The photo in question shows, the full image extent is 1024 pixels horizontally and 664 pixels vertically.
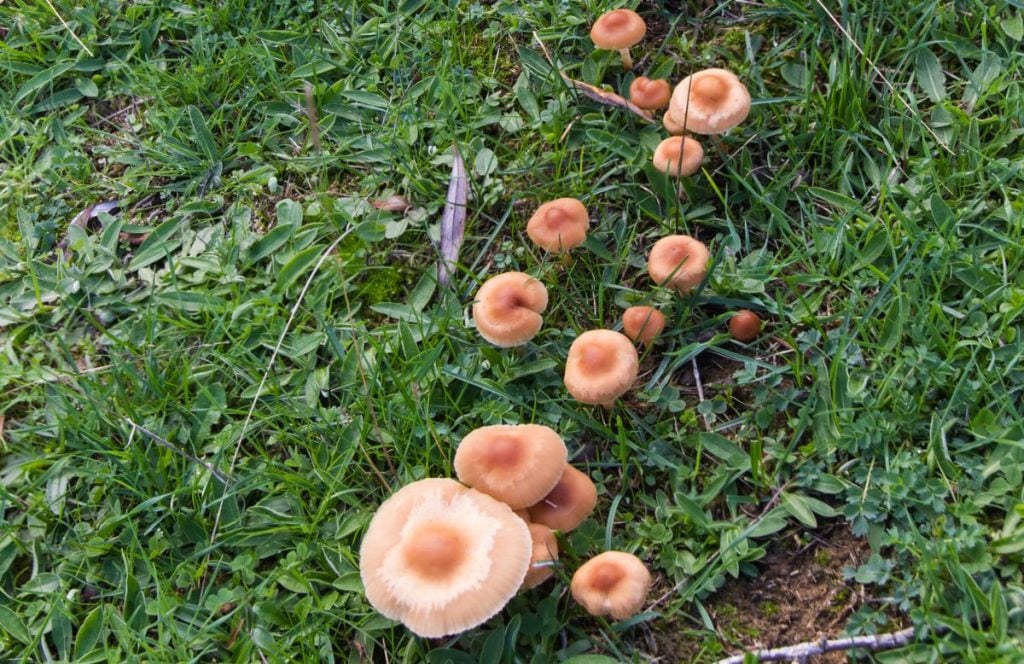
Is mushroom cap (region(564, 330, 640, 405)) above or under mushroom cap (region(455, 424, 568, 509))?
above

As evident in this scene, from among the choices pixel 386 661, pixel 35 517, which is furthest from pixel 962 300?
pixel 35 517

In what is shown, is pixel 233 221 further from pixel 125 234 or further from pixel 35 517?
pixel 35 517

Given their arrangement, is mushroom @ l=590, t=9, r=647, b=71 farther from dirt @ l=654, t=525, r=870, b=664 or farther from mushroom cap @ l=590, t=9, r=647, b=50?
dirt @ l=654, t=525, r=870, b=664

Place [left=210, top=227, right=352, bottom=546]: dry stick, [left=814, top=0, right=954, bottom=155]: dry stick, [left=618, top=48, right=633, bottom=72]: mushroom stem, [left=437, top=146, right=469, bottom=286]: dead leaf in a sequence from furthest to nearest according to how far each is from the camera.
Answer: [left=618, top=48, right=633, bottom=72]: mushroom stem, [left=437, top=146, right=469, bottom=286]: dead leaf, [left=814, top=0, right=954, bottom=155]: dry stick, [left=210, top=227, right=352, bottom=546]: dry stick

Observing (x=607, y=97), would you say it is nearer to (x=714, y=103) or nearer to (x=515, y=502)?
(x=714, y=103)

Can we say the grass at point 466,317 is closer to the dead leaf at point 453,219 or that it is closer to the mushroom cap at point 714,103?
the dead leaf at point 453,219

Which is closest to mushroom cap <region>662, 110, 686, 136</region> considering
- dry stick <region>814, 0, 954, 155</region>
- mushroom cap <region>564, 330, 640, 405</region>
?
dry stick <region>814, 0, 954, 155</region>

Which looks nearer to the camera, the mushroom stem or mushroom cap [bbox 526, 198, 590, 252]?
mushroom cap [bbox 526, 198, 590, 252]

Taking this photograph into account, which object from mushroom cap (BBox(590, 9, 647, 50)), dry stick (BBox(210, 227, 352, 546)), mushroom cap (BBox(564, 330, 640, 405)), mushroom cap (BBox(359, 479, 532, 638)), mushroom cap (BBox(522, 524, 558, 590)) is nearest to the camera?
mushroom cap (BBox(359, 479, 532, 638))
